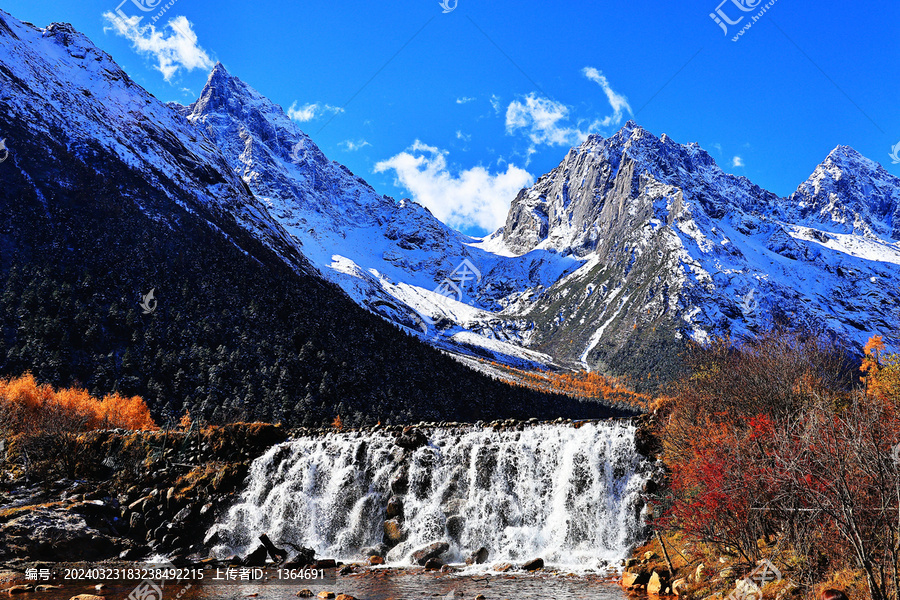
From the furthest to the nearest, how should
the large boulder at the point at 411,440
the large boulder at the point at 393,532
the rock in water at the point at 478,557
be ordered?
the large boulder at the point at 411,440 → the large boulder at the point at 393,532 → the rock in water at the point at 478,557

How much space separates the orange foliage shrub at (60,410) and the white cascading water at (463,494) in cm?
2086

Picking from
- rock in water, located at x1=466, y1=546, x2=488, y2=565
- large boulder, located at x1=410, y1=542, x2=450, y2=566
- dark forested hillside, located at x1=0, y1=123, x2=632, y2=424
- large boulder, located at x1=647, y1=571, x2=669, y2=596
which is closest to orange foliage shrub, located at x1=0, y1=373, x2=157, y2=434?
dark forested hillside, located at x1=0, y1=123, x2=632, y2=424

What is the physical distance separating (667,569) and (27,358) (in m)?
91.8

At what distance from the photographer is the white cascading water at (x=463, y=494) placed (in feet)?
100

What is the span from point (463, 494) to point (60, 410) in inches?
1689

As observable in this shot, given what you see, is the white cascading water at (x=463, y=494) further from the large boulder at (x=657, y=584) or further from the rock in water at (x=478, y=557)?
the large boulder at (x=657, y=584)

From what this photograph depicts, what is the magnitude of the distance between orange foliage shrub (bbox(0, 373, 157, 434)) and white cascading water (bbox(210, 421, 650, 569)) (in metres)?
20.9

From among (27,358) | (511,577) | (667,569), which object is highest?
(27,358)

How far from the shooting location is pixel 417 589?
2389cm

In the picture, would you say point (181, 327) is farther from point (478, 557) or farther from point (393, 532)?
point (478, 557)

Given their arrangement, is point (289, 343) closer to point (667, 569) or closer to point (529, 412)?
point (529, 412)

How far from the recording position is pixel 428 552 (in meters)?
30.8

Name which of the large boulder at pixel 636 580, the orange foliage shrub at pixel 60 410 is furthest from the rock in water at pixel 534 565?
the orange foliage shrub at pixel 60 410

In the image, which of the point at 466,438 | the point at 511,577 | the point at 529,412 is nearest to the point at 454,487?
the point at 466,438
